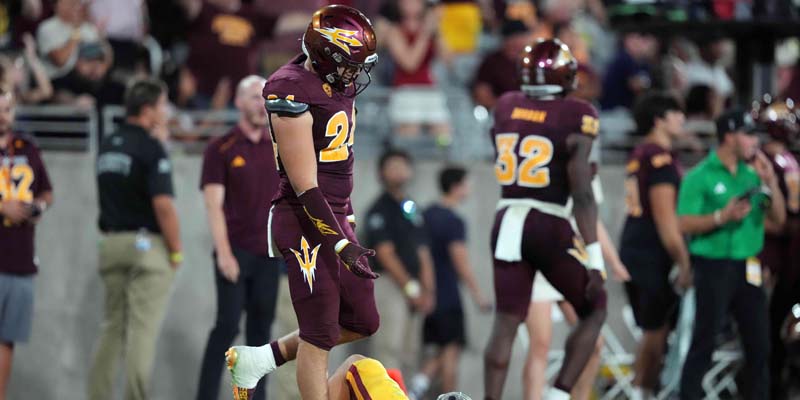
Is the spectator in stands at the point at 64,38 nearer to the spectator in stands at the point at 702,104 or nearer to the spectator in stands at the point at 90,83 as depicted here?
the spectator in stands at the point at 90,83

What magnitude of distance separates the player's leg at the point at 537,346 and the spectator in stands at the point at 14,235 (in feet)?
12.0

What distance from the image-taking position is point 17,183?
402 inches

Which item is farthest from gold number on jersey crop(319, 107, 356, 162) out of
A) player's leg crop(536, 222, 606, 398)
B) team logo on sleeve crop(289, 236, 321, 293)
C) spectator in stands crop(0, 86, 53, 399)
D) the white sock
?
spectator in stands crop(0, 86, 53, 399)

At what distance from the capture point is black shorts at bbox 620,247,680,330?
11.3 meters

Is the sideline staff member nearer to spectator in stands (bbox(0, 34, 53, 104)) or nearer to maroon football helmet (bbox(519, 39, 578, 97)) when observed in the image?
maroon football helmet (bbox(519, 39, 578, 97))

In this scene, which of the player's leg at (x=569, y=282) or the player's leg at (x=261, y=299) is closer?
the player's leg at (x=569, y=282)

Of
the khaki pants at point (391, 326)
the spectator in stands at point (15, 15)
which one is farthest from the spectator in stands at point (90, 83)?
the khaki pants at point (391, 326)

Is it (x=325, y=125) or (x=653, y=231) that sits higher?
(x=325, y=125)

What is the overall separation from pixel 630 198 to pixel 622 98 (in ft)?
13.2

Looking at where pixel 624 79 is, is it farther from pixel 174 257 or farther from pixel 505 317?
pixel 505 317

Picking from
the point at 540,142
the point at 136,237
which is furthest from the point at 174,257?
the point at 540,142

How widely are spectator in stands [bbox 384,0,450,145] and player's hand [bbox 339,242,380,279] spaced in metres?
6.41

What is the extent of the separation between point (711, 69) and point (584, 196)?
813 cm

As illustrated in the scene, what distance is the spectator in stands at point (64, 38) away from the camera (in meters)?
13.5
